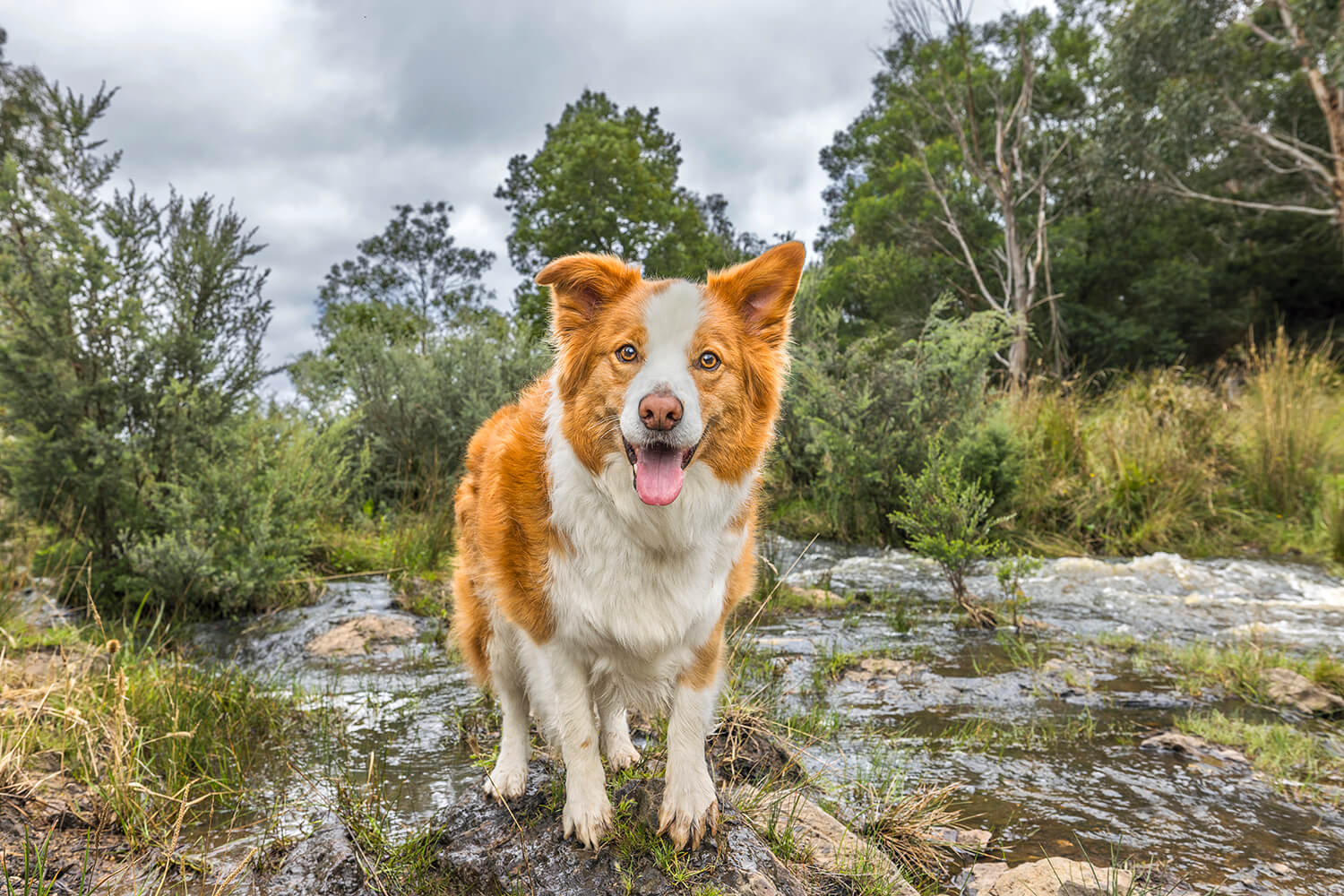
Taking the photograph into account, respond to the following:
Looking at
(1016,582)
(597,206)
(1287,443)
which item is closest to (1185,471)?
(1287,443)

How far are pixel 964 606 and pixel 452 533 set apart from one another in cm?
519

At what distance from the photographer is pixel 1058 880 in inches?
98.5

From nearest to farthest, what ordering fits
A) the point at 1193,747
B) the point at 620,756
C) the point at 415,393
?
the point at 620,756, the point at 1193,747, the point at 415,393

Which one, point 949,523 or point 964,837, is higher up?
point 949,523

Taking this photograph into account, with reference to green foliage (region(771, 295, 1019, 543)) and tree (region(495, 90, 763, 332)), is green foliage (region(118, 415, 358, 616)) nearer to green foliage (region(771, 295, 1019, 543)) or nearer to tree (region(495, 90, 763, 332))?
green foliage (region(771, 295, 1019, 543))

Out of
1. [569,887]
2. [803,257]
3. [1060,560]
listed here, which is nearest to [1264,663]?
[1060,560]

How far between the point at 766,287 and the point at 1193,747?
323 centimetres

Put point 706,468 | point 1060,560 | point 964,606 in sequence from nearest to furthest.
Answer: point 706,468
point 964,606
point 1060,560

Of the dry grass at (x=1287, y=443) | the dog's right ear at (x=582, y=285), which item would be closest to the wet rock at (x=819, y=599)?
the dog's right ear at (x=582, y=285)

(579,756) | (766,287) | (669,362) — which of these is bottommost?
(579,756)

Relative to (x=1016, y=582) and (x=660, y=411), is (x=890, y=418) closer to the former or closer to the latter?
(x=1016, y=582)

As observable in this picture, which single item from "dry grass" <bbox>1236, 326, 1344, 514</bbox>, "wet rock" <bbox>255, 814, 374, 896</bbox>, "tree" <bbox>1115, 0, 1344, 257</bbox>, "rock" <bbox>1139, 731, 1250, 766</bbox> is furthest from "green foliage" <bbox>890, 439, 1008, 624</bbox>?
"tree" <bbox>1115, 0, 1344, 257</bbox>

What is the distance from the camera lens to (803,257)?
8.25ft

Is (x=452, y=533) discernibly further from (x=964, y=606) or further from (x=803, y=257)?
(x=803, y=257)
